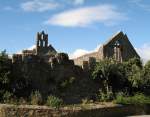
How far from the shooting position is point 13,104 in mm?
28188

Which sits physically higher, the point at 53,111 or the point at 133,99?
the point at 133,99

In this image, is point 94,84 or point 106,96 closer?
point 106,96

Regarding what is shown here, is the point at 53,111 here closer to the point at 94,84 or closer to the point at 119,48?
the point at 94,84

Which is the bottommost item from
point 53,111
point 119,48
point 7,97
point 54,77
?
point 53,111

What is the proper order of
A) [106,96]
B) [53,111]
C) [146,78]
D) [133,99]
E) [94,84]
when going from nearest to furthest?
[53,111], [133,99], [106,96], [94,84], [146,78]

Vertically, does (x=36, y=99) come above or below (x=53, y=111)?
above

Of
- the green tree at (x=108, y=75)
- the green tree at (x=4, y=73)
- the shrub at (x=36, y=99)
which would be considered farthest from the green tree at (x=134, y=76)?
the green tree at (x=4, y=73)

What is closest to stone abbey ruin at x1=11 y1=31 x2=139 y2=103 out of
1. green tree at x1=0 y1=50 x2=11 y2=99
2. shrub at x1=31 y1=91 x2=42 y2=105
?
green tree at x1=0 y1=50 x2=11 y2=99

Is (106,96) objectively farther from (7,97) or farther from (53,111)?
(7,97)

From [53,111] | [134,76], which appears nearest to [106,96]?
[134,76]

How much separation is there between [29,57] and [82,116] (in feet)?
21.6

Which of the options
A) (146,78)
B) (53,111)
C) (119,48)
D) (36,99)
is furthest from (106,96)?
(119,48)

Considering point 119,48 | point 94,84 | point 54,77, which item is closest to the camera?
point 54,77

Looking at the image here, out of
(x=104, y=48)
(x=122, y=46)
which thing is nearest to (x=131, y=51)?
(x=122, y=46)
